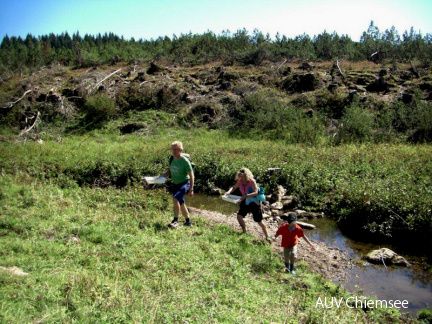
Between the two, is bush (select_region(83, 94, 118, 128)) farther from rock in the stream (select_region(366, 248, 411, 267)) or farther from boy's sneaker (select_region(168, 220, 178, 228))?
rock in the stream (select_region(366, 248, 411, 267))

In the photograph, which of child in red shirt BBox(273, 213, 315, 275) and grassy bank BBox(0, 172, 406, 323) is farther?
child in red shirt BBox(273, 213, 315, 275)

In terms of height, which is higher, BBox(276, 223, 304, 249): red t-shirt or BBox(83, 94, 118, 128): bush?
BBox(83, 94, 118, 128): bush

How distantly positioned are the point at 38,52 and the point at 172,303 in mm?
56873

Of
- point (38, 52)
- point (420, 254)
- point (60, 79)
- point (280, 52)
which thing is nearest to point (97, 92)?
point (60, 79)

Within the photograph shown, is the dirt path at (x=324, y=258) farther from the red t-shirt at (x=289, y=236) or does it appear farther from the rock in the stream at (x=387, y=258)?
the red t-shirt at (x=289, y=236)

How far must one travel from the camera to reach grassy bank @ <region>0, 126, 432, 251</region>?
9047mm

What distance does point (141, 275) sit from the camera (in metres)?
5.15

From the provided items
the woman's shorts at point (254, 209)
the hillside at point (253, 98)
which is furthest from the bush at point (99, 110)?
the woman's shorts at point (254, 209)

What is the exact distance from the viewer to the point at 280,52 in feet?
118

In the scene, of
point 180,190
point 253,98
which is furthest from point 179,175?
point 253,98

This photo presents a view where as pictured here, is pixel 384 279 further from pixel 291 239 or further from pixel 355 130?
pixel 355 130

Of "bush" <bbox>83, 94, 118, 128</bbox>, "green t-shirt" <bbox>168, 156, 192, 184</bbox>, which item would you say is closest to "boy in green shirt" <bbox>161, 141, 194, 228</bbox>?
"green t-shirt" <bbox>168, 156, 192, 184</bbox>

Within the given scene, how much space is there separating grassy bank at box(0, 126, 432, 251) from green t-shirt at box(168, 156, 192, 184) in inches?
175

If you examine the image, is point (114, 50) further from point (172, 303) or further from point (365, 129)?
point (172, 303)
